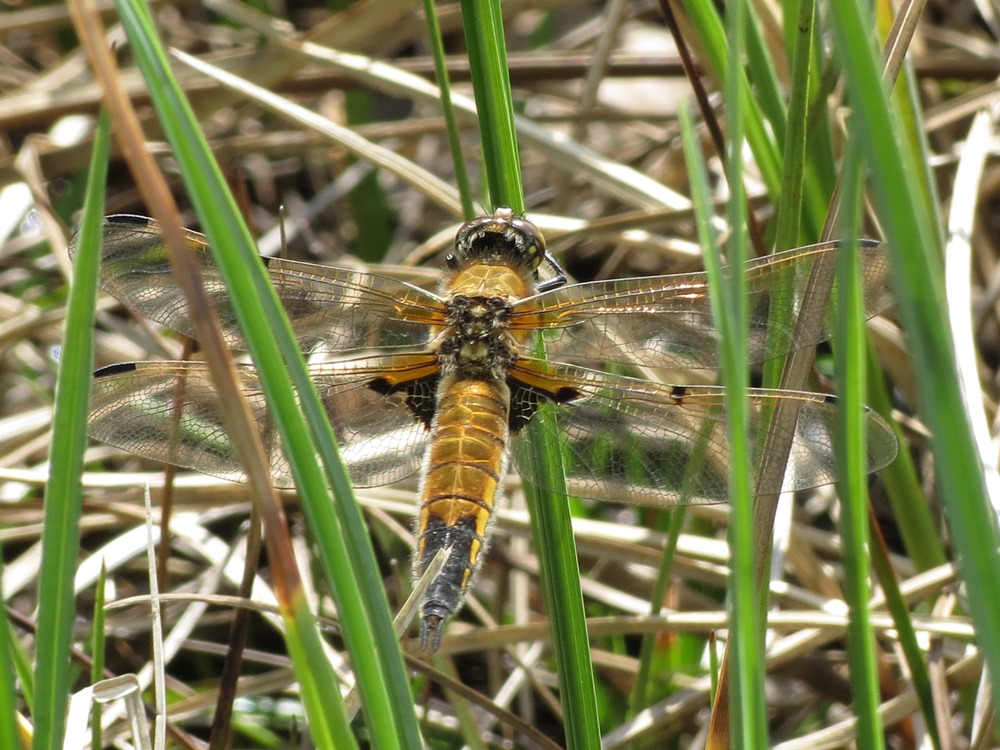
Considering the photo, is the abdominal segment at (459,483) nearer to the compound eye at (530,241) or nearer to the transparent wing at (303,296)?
the transparent wing at (303,296)

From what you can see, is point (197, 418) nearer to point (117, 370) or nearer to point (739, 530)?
point (117, 370)

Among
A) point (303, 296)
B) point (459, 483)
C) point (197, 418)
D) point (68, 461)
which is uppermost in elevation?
point (303, 296)

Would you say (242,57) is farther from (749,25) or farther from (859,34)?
(859,34)

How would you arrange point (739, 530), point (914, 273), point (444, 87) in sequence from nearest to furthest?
point (914, 273)
point (739, 530)
point (444, 87)

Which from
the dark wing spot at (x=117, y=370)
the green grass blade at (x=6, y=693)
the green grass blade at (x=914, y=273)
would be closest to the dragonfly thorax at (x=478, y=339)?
the dark wing spot at (x=117, y=370)

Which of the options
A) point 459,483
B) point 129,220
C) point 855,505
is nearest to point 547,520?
point 459,483

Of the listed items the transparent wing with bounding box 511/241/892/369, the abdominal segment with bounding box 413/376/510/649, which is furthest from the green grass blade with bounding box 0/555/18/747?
the transparent wing with bounding box 511/241/892/369

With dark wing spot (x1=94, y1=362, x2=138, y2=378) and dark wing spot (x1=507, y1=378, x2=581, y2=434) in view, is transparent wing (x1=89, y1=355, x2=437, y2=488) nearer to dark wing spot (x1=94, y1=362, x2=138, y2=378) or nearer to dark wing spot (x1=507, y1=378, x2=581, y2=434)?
dark wing spot (x1=94, y1=362, x2=138, y2=378)
